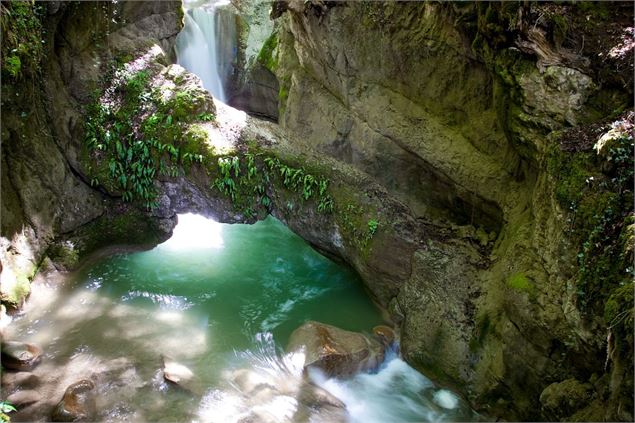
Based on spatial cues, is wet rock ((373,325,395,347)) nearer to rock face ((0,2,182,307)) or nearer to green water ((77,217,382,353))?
green water ((77,217,382,353))

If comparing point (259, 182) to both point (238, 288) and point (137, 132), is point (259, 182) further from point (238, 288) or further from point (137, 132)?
point (137, 132)

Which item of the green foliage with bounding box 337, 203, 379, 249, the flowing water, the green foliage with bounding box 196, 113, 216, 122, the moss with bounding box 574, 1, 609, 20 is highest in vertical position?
the moss with bounding box 574, 1, 609, 20

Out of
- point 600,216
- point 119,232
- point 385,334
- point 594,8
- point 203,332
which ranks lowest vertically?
point 203,332

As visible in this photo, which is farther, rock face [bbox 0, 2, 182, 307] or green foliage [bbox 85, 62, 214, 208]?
green foliage [bbox 85, 62, 214, 208]

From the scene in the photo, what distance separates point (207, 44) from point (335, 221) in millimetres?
10294

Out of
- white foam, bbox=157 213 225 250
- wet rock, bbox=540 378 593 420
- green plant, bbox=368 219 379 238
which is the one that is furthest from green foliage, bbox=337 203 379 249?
wet rock, bbox=540 378 593 420

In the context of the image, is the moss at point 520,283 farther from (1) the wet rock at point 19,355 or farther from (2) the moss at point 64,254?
(2) the moss at point 64,254

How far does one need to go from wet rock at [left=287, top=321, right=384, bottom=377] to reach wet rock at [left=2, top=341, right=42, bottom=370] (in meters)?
4.04

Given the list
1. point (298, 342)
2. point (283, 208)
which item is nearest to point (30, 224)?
point (283, 208)

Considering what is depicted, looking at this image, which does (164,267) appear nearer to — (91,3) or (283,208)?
(283,208)

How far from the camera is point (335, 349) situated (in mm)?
8141

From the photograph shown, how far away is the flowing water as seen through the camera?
281 inches

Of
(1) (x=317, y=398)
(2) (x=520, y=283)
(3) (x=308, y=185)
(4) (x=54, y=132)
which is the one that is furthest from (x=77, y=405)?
(2) (x=520, y=283)

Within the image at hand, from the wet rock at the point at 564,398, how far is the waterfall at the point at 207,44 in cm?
1371
